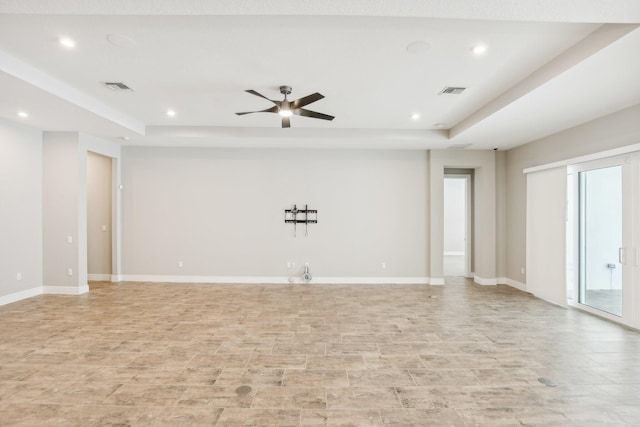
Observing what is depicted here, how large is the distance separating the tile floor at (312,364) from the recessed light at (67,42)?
3.05 m

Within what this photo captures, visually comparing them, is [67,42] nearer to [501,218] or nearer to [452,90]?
[452,90]

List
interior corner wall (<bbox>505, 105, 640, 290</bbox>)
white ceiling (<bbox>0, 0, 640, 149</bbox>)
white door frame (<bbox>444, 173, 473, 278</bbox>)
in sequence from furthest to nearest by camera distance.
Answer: white door frame (<bbox>444, 173, 473, 278</bbox>), interior corner wall (<bbox>505, 105, 640, 290</bbox>), white ceiling (<bbox>0, 0, 640, 149</bbox>)

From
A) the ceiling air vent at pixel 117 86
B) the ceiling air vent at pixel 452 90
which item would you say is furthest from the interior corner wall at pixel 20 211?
the ceiling air vent at pixel 452 90

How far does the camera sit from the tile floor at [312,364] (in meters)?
2.28

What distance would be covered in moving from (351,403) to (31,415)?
7.74 feet

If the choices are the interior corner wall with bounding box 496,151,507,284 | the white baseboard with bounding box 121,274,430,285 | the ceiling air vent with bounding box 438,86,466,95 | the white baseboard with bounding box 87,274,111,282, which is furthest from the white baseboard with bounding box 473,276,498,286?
the white baseboard with bounding box 87,274,111,282

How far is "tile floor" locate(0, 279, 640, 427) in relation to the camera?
228cm

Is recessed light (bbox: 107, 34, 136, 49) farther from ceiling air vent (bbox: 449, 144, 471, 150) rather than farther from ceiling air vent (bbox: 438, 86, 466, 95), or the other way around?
ceiling air vent (bbox: 449, 144, 471, 150)

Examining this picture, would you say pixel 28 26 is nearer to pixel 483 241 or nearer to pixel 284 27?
pixel 284 27

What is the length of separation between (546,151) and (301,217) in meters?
4.73

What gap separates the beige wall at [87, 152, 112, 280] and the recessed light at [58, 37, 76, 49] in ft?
14.6

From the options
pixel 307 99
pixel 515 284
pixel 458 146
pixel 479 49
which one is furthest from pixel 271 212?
pixel 515 284

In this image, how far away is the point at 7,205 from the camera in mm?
5008

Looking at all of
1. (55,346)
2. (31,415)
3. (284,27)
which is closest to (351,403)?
(31,415)
